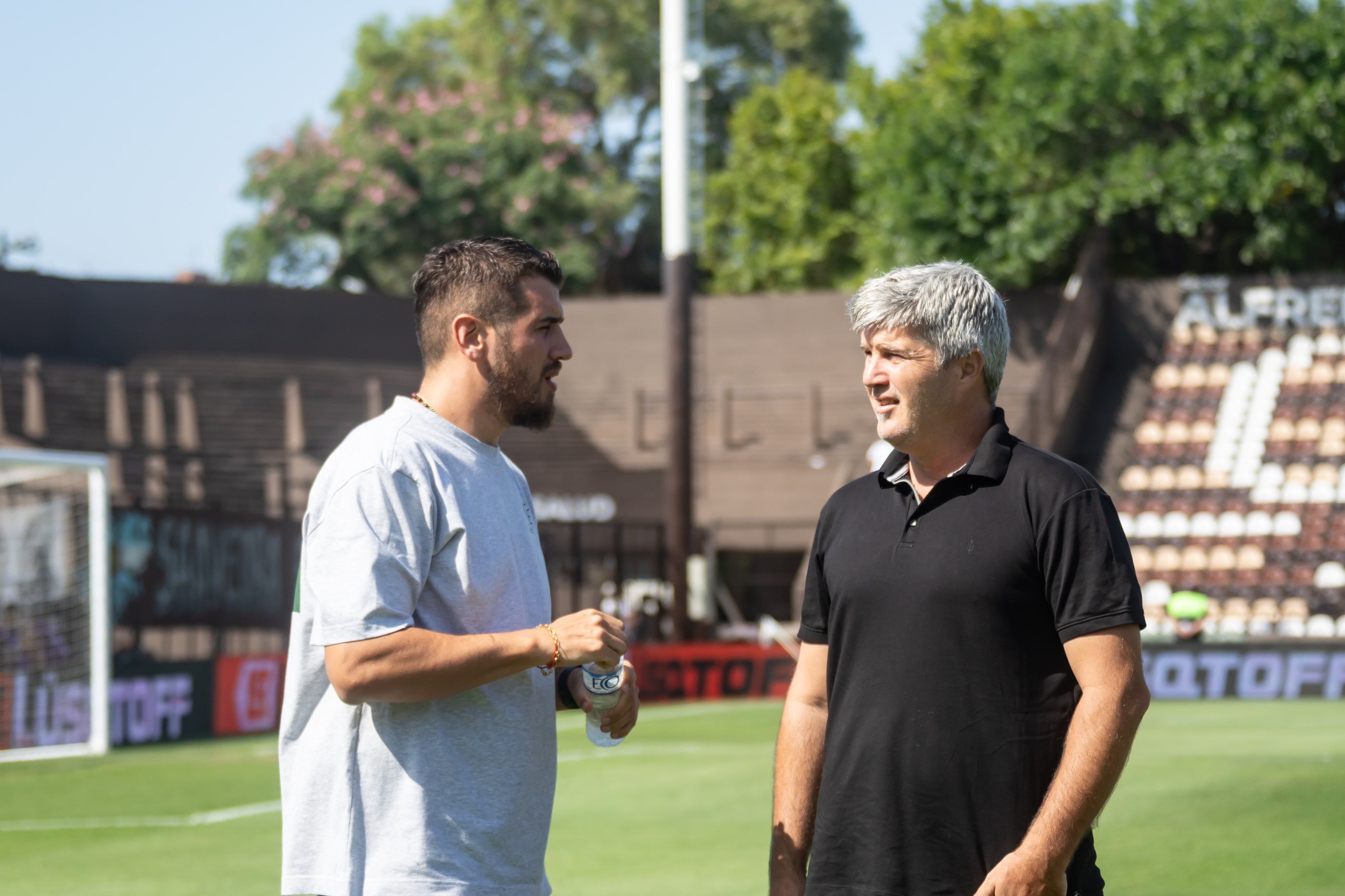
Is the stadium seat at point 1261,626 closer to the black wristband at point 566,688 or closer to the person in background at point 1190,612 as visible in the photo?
the person in background at point 1190,612

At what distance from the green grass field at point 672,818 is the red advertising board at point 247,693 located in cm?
116

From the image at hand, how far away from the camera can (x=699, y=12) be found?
2394 centimetres

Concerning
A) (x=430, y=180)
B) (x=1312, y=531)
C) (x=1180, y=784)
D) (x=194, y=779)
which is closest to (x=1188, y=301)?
(x=1312, y=531)

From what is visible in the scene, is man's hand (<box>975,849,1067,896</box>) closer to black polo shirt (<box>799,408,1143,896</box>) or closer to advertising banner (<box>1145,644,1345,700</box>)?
black polo shirt (<box>799,408,1143,896</box>)

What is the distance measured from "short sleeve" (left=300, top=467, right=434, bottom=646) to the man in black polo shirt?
0.85 metres

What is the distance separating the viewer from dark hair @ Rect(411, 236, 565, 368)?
3299 mm

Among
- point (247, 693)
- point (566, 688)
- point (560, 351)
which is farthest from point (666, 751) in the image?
point (560, 351)

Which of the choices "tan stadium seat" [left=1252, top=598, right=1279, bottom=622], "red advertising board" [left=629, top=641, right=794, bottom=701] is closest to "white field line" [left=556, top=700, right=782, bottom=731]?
"red advertising board" [left=629, top=641, right=794, bottom=701]

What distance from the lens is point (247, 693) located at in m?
17.7

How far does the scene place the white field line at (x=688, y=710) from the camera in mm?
18672

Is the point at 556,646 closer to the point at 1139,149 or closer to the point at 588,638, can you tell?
the point at 588,638

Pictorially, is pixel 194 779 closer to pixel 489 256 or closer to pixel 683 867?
pixel 683 867

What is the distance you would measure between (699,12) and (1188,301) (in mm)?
11760

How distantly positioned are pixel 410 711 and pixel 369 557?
329 millimetres
